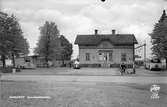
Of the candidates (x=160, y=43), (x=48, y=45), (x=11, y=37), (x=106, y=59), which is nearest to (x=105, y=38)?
(x=106, y=59)

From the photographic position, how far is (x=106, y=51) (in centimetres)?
3762

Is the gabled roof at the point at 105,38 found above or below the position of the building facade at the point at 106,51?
above

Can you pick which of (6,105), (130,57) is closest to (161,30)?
(130,57)

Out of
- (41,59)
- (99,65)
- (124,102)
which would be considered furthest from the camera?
(41,59)

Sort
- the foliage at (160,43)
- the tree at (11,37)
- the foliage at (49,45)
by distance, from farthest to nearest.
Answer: the foliage at (49,45) → the tree at (11,37) → the foliage at (160,43)

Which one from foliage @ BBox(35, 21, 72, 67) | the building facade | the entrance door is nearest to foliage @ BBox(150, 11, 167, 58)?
the building facade

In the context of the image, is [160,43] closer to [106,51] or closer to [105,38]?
[106,51]

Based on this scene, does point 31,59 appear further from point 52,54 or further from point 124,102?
point 124,102

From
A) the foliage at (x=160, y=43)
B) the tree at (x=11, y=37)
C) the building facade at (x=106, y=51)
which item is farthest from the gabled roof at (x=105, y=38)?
the foliage at (x=160, y=43)

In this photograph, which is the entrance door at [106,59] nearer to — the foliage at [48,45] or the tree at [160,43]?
the foliage at [48,45]

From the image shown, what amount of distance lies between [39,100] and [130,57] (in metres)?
32.0

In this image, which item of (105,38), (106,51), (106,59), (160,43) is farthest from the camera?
(105,38)

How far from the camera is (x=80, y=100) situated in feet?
21.2

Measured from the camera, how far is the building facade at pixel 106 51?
122ft
